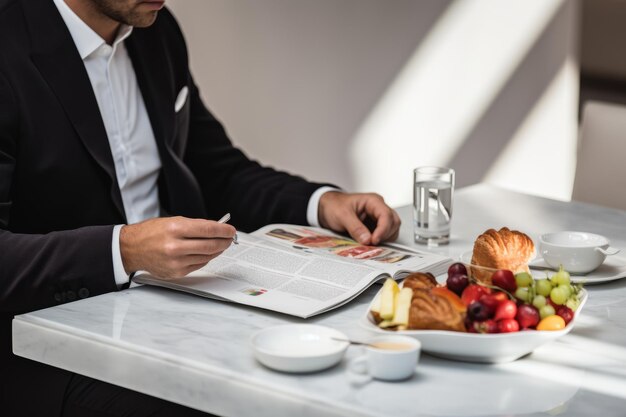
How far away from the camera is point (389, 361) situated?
3.54 feet

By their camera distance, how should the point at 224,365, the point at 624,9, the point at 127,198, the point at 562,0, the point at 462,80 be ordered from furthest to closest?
the point at 462,80
the point at 562,0
the point at 624,9
the point at 127,198
the point at 224,365

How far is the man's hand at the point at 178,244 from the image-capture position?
1.40m

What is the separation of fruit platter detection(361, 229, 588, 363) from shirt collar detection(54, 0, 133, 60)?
3.05ft

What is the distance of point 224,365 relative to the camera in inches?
45.1

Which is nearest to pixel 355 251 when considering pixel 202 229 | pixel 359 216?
pixel 359 216

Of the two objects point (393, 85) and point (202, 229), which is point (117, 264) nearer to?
point (202, 229)

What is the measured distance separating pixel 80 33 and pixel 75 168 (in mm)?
288

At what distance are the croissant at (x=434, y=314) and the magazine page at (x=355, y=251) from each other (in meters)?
0.30

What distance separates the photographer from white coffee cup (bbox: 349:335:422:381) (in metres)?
1.08

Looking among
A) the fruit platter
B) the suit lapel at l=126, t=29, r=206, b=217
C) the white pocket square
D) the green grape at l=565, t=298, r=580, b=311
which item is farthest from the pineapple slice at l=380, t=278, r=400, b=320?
the white pocket square

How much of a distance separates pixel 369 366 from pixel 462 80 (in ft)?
8.61

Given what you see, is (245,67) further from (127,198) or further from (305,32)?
(127,198)

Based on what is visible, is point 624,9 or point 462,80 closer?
point 624,9

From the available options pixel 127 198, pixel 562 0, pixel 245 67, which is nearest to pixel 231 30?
pixel 245 67
